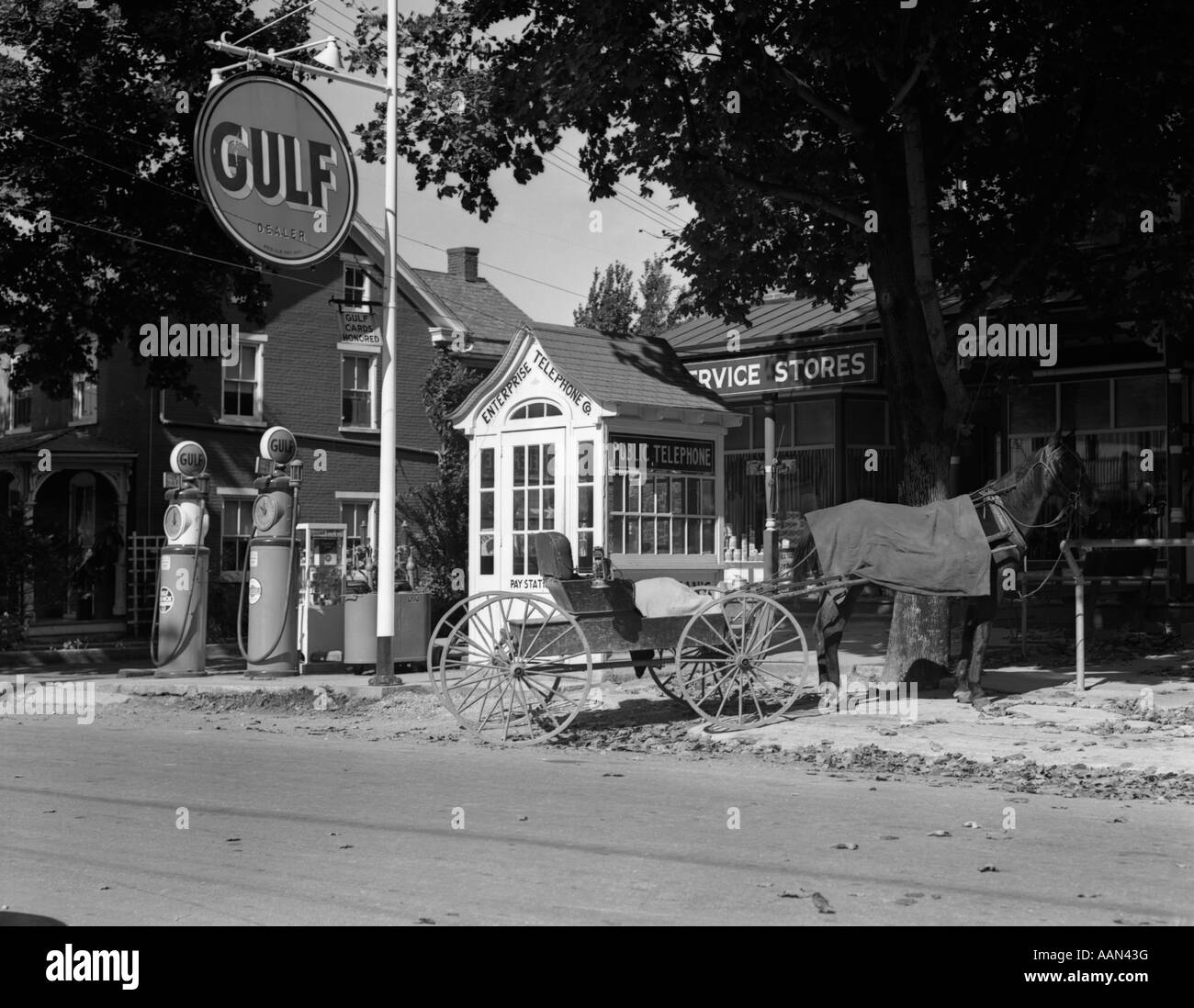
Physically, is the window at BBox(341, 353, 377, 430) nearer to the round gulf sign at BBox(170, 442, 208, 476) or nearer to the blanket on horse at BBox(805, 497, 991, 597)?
the round gulf sign at BBox(170, 442, 208, 476)

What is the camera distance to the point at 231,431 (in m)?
36.7

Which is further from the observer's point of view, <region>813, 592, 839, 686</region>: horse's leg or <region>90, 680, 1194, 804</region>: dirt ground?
<region>813, 592, 839, 686</region>: horse's leg

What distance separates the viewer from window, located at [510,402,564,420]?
18047 mm

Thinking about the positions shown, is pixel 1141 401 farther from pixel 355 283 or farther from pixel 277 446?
pixel 355 283

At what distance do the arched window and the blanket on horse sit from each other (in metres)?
4.92

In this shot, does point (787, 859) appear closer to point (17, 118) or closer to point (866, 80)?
point (866, 80)

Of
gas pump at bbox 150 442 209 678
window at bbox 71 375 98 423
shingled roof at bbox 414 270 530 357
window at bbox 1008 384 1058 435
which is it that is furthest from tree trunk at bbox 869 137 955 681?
shingled roof at bbox 414 270 530 357

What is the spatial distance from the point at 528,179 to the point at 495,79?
1342 millimetres

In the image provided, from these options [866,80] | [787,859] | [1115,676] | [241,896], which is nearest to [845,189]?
[866,80]

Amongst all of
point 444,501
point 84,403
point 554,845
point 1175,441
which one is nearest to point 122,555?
point 84,403

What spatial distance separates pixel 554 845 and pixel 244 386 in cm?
3089

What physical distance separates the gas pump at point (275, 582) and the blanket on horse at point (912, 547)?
8.11 meters

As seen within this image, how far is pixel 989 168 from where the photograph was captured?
1816 cm
